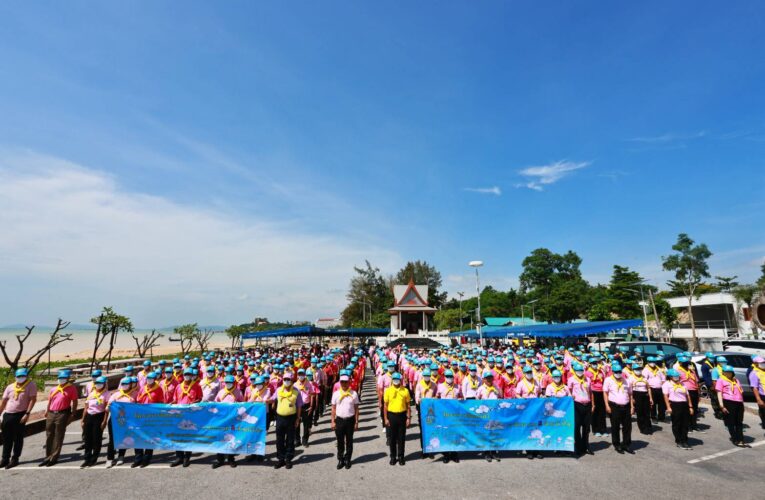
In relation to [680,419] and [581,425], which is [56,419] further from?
[680,419]

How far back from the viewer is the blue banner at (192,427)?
8.75m

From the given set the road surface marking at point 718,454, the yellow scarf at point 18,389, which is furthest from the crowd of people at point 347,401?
the road surface marking at point 718,454

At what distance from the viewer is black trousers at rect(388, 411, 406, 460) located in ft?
27.8

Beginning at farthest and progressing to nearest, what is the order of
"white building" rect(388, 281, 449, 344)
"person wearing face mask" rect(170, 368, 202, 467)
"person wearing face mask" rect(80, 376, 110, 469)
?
"white building" rect(388, 281, 449, 344) < "person wearing face mask" rect(170, 368, 202, 467) < "person wearing face mask" rect(80, 376, 110, 469)

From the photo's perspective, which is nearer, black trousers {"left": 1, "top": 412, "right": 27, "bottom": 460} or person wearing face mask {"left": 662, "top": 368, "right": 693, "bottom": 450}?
black trousers {"left": 1, "top": 412, "right": 27, "bottom": 460}

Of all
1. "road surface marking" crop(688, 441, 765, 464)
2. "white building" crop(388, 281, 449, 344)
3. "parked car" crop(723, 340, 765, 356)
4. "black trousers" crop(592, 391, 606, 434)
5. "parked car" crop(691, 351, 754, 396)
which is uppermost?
"white building" crop(388, 281, 449, 344)

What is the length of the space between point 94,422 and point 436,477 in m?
7.32

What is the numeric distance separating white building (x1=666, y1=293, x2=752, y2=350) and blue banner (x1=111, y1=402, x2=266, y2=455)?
4177 centimetres

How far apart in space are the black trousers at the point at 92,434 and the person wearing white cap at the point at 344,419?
5.13m

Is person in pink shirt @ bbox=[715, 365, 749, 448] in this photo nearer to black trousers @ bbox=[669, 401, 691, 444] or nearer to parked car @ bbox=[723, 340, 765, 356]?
black trousers @ bbox=[669, 401, 691, 444]

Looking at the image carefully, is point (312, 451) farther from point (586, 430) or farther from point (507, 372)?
point (586, 430)

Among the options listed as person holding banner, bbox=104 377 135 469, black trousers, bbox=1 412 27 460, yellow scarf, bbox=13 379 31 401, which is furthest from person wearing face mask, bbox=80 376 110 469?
yellow scarf, bbox=13 379 31 401

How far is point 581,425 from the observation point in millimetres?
9000

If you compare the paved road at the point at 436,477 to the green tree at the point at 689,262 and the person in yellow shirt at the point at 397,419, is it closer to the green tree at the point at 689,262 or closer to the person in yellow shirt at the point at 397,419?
the person in yellow shirt at the point at 397,419
